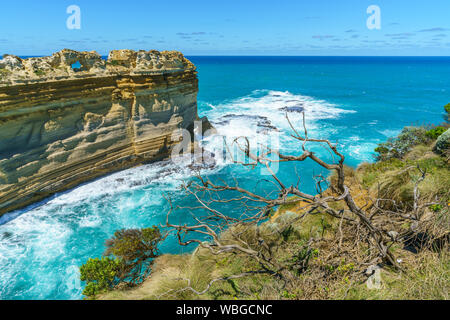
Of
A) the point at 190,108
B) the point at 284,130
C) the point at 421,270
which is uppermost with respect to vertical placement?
the point at 190,108

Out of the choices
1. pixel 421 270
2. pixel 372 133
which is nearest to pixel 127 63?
pixel 421 270

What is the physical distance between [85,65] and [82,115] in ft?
8.38

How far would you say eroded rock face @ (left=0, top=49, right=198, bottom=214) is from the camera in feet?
35.4

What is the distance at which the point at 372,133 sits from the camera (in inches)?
915

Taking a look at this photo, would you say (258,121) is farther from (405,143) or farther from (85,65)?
(85,65)

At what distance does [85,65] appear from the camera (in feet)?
41.0

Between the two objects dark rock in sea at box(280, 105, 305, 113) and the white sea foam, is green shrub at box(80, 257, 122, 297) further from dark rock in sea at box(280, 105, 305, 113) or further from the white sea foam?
dark rock in sea at box(280, 105, 305, 113)

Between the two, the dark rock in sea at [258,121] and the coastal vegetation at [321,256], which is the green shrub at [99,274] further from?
the dark rock in sea at [258,121]

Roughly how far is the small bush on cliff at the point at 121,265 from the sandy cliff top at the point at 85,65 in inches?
333

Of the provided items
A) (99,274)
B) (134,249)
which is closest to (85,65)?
(134,249)

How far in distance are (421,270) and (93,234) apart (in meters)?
11.3

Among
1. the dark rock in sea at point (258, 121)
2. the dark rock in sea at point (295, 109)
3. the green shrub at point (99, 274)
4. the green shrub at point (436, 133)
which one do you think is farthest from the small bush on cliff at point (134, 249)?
the dark rock in sea at point (295, 109)

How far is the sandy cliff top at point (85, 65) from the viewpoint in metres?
10.3

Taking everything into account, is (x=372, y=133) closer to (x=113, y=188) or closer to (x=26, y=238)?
(x=113, y=188)
